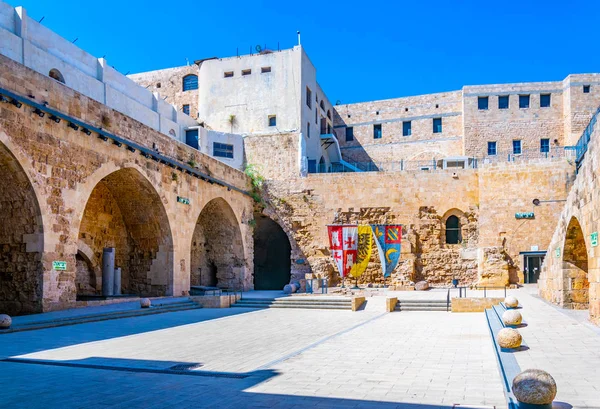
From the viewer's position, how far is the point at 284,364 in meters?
7.12

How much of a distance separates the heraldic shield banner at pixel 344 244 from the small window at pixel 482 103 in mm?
17111

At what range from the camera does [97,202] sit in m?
17.8

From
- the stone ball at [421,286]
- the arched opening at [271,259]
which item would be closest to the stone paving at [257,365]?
the stone ball at [421,286]

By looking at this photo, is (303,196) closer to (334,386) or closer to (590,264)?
(590,264)

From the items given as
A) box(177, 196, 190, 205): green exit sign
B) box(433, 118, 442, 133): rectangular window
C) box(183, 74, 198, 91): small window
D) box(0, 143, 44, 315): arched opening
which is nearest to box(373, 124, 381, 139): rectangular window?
box(433, 118, 442, 133): rectangular window

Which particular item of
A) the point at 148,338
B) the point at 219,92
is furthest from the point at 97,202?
the point at 219,92

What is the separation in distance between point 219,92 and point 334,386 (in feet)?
84.6

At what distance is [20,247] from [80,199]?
75.1 inches

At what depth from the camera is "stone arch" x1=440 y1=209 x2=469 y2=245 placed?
24.7 m

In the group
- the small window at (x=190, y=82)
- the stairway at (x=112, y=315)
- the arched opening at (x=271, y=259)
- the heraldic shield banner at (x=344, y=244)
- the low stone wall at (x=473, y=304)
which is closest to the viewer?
the stairway at (x=112, y=315)

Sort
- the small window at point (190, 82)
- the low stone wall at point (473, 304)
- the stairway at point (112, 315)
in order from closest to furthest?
the stairway at point (112, 315) → the low stone wall at point (473, 304) → the small window at point (190, 82)

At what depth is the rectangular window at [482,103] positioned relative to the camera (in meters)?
33.1

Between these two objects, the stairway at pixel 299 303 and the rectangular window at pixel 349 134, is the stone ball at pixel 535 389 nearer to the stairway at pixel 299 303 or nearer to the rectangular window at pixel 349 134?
the stairway at pixel 299 303

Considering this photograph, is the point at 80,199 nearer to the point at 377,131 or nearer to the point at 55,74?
the point at 55,74
